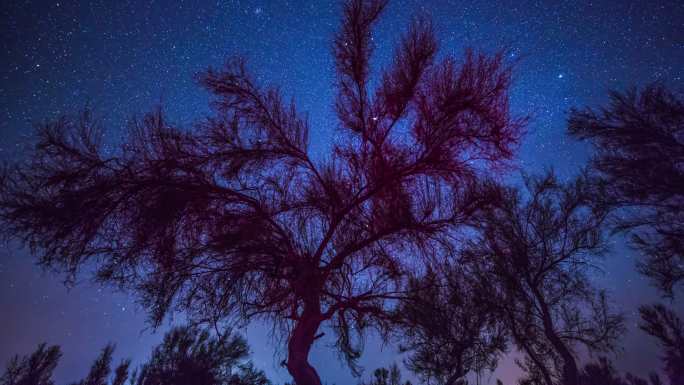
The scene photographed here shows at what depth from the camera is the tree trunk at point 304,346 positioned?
4.42 m

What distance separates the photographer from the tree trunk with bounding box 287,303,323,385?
4.42 metres

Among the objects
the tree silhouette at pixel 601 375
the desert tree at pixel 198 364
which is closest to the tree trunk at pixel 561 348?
the tree silhouette at pixel 601 375

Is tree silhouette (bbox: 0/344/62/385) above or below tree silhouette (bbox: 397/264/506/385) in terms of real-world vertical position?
above

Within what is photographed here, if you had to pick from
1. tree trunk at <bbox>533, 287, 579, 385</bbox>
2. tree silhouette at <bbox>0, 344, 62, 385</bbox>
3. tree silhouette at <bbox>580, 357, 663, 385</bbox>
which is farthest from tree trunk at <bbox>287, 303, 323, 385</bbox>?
tree silhouette at <bbox>0, 344, 62, 385</bbox>

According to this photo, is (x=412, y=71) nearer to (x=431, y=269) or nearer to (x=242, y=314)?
(x=431, y=269)

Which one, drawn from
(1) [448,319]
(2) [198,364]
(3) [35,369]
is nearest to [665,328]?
(1) [448,319]

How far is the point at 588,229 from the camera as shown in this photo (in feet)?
32.0

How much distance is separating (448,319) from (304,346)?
3206 millimetres

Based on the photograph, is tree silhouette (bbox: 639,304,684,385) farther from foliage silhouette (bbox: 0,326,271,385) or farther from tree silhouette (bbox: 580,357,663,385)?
foliage silhouette (bbox: 0,326,271,385)

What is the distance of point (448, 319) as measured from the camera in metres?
6.25

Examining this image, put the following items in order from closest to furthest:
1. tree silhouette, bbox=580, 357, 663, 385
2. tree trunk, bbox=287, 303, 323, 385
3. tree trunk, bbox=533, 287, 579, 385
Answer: tree trunk, bbox=287, 303, 323, 385 < tree trunk, bbox=533, 287, 579, 385 < tree silhouette, bbox=580, 357, 663, 385

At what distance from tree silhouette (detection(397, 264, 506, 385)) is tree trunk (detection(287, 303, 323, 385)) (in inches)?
64.2

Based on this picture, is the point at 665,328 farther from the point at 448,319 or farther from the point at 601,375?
the point at 448,319

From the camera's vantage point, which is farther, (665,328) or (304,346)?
(665,328)
